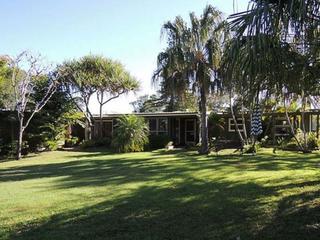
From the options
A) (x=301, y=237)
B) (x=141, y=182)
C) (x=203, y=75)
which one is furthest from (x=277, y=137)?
(x=301, y=237)

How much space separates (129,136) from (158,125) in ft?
27.1

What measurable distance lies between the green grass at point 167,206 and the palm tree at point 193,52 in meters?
9.10

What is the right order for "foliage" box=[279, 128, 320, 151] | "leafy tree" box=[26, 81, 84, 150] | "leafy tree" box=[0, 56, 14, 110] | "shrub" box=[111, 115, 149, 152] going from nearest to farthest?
1. "foliage" box=[279, 128, 320, 151]
2. "shrub" box=[111, 115, 149, 152]
3. "leafy tree" box=[0, 56, 14, 110]
4. "leafy tree" box=[26, 81, 84, 150]

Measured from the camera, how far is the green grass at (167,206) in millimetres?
6773

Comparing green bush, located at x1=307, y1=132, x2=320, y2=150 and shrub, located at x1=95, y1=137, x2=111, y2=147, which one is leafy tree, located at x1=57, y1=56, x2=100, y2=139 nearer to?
shrub, located at x1=95, y1=137, x2=111, y2=147

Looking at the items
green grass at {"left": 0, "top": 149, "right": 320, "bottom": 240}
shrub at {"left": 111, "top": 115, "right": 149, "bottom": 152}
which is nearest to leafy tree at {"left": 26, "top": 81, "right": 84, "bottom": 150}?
shrub at {"left": 111, "top": 115, "right": 149, "bottom": 152}

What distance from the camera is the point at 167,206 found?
8.46m

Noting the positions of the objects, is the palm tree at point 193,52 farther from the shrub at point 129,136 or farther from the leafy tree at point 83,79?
the leafy tree at point 83,79

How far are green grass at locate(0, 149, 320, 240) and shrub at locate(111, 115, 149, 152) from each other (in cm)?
1220

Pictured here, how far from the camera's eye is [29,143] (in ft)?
88.9

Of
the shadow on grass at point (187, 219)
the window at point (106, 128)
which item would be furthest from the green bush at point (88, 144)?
the shadow on grass at point (187, 219)

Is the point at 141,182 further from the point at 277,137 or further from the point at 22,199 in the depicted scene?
the point at 277,137

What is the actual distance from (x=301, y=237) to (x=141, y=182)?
6.14m

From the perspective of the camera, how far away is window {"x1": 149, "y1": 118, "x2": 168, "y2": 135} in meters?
33.8
